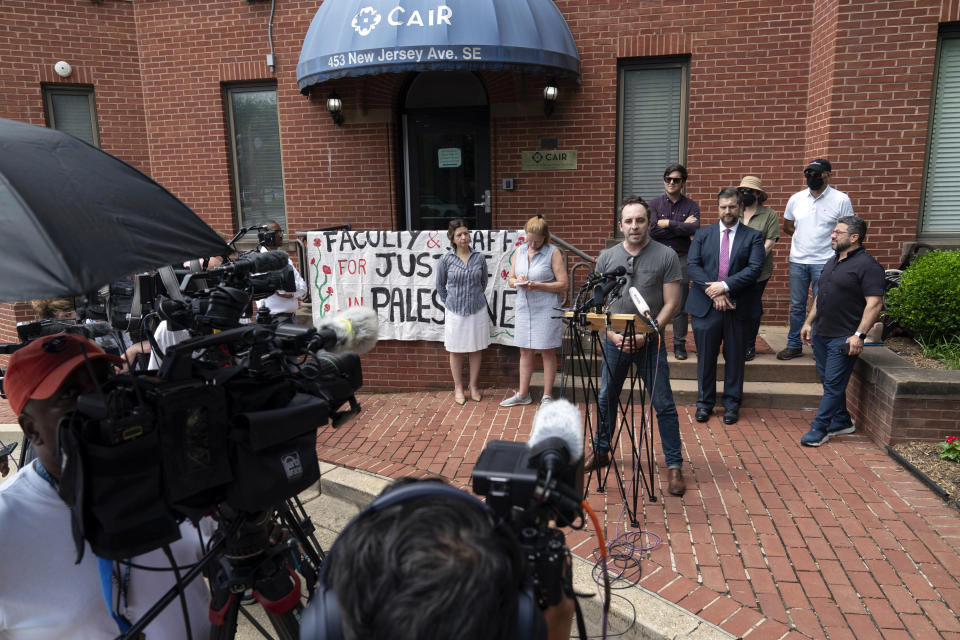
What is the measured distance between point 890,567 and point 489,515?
136 inches

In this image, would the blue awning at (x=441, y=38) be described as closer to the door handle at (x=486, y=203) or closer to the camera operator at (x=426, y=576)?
the door handle at (x=486, y=203)

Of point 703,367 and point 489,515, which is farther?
point 703,367

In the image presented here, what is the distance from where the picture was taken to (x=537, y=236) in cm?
602

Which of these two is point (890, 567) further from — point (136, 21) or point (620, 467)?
point (136, 21)

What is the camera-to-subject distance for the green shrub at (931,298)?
582cm

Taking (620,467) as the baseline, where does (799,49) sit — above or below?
above

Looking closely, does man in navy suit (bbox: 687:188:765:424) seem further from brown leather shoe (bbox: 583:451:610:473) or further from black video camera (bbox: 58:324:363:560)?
black video camera (bbox: 58:324:363:560)

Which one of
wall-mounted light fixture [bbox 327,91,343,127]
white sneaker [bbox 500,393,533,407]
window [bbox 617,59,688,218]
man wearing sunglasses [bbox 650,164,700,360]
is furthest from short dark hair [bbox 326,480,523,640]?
wall-mounted light fixture [bbox 327,91,343,127]

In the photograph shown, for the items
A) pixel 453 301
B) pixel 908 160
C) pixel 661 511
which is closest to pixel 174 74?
pixel 453 301

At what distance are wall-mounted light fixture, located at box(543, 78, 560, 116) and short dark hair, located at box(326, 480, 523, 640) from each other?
7.25 metres

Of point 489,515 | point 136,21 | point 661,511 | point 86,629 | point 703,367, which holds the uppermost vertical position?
point 136,21

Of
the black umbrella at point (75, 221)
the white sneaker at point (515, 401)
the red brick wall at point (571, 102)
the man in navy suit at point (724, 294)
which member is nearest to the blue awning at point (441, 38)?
the red brick wall at point (571, 102)

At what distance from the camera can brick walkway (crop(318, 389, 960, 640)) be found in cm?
321

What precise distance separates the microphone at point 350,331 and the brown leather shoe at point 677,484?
312 centimetres
